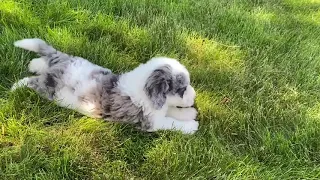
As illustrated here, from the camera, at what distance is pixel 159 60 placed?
3.68 m

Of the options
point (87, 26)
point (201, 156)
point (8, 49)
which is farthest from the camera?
point (87, 26)

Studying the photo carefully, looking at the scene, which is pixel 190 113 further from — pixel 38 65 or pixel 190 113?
pixel 38 65

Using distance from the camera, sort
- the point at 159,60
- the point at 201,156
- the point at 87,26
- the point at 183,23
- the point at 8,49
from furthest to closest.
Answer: the point at 183,23, the point at 87,26, the point at 8,49, the point at 159,60, the point at 201,156

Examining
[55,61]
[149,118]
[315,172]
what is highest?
[55,61]

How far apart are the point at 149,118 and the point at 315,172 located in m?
1.38

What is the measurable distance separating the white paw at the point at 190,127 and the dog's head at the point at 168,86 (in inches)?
6.3

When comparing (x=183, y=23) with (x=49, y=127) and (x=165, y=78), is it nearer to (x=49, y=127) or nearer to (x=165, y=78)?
(x=165, y=78)

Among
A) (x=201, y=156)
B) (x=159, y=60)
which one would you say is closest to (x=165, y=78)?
(x=159, y=60)

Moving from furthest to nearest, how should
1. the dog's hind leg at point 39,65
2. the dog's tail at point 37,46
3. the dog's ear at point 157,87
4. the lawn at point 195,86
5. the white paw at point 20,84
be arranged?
1. the dog's tail at point 37,46
2. the dog's hind leg at point 39,65
3. the white paw at point 20,84
4. the dog's ear at point 157,87
5. the lawn at point 195,86

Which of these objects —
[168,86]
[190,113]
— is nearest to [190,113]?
[190,113]

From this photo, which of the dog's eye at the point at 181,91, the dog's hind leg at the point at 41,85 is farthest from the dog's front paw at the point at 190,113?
the dog's hind leg at the point at 41,85

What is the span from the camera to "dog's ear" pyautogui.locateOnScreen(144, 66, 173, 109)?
3422 millimetres

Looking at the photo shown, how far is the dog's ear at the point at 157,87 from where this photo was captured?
342 centimetres

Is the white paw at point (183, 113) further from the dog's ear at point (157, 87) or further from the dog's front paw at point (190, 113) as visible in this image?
the dog's ear at point (157, 87)
